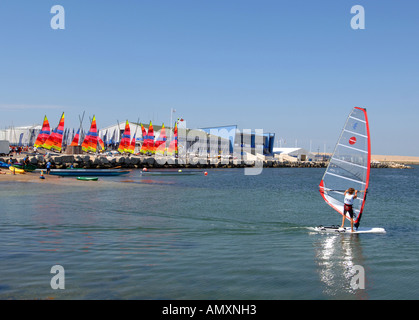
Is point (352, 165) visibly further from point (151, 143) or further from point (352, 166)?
point (151, 143)

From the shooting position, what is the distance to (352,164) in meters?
Result: 16.6

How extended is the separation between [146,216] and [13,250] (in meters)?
9.01

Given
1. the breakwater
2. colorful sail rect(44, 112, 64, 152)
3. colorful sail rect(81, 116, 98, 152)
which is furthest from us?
colorful sail rect(81, 116, 98, 152)

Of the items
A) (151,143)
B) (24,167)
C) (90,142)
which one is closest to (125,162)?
(90,142)

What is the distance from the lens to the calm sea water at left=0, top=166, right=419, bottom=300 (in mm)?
9047

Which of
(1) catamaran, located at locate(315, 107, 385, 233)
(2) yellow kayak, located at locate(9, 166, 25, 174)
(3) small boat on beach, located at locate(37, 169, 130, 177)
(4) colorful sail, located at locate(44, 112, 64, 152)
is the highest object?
(4) colorful sail, located at locate(44, 112, 64, 152)

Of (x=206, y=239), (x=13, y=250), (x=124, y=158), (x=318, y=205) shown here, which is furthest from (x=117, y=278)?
(x=124, y=158)

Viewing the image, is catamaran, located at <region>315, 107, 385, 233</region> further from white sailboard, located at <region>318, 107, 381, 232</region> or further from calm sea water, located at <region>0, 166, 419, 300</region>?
calm sea water, located at <region>0, 166, 419, 300</region>

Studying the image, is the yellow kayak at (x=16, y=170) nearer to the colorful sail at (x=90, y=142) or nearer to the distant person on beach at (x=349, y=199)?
the colorful sail at (x=90, y=142)

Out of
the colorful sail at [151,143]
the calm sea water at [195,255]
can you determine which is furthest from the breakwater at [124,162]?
the calm sea water at [195,255]

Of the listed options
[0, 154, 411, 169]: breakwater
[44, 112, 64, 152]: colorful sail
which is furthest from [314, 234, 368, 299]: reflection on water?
[44, 112, 64, 152]: colorful sail

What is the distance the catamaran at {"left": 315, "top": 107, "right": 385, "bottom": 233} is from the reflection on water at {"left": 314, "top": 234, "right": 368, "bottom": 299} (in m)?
1.56

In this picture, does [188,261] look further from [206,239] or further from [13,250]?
[13,250]

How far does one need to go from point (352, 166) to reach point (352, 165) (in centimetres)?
4
